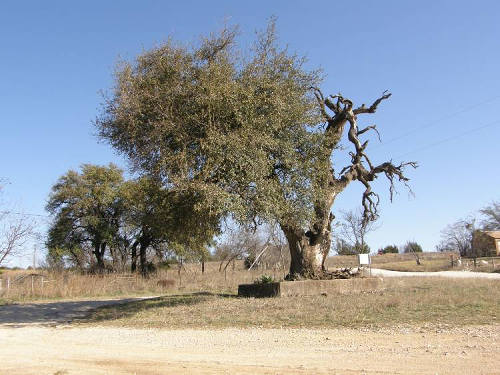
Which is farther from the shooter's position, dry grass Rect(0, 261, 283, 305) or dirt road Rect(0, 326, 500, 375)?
dry grass Rect(0, 261, 283, 305)

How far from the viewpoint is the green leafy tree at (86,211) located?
41.4 metres

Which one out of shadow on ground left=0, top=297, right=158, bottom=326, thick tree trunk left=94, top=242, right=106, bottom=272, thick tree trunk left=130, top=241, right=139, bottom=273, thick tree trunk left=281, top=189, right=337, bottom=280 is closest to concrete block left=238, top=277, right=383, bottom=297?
thick tree trunk left=281, top=189, right=337, bottom=280

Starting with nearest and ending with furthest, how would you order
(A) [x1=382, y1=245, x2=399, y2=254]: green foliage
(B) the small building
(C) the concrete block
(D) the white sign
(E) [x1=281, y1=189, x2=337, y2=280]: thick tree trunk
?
(C) the concrete block
(E) [x1=281, y1=189, x2=337, y2=280]: thick tree trunk
(D) the white sign
(B) the small building
(A) [x1=382, y1=245, x2=399, y2=254]: green foliage

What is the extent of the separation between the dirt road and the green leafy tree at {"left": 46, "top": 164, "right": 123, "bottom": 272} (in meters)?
29.2

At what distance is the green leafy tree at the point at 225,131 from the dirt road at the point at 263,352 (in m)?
4.94

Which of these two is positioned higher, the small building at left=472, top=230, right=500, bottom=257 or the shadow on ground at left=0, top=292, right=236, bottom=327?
the small building at left=472, top=230, right=500, bottom=257

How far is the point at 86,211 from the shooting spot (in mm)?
41781

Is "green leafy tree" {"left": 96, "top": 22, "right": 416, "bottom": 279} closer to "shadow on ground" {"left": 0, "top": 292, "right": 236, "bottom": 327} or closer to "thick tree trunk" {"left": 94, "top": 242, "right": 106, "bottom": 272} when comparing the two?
"shadow on ground" {"left": 0, "top": 292, "right": 236, "bottom": 327}

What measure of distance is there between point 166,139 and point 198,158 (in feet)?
4.54

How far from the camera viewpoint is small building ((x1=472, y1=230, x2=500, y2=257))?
72088mm

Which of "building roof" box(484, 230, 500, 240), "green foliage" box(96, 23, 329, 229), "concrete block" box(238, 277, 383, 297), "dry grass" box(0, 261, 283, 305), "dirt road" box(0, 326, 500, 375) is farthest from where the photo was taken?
"building roof" box(484, 230, 500, 240)

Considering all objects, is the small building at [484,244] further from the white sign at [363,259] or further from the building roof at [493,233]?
the white sign at [363,259]

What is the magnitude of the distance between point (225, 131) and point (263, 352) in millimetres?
8868

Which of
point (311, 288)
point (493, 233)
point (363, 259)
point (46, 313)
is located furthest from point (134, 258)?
point (493, 233)
